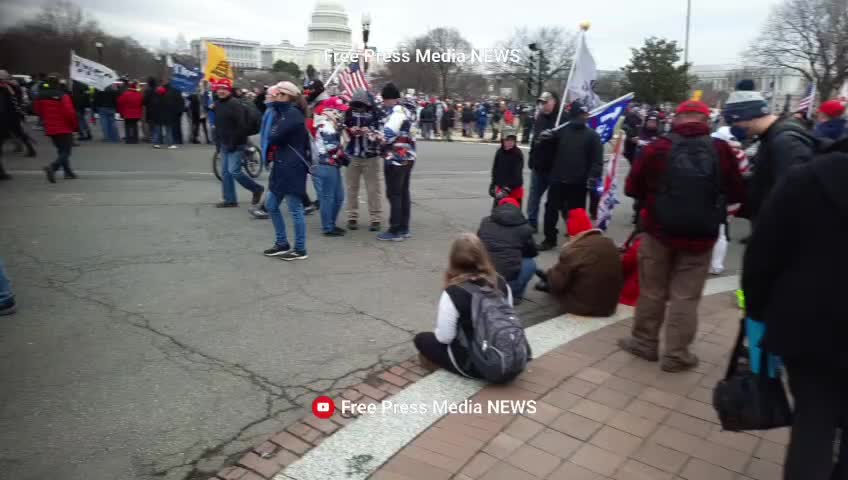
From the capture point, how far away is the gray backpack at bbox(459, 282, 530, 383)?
3.73 metres

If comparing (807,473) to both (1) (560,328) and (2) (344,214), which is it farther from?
(2) (344,214)

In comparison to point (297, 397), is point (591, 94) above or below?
above

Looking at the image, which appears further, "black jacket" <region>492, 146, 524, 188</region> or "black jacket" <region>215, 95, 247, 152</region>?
"black jacket" <region>215, 95, 247, 152</region>

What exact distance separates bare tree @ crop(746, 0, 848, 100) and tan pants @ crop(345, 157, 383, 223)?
4309 cm

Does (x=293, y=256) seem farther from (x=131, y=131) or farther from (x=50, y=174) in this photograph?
(x=131, y=131)

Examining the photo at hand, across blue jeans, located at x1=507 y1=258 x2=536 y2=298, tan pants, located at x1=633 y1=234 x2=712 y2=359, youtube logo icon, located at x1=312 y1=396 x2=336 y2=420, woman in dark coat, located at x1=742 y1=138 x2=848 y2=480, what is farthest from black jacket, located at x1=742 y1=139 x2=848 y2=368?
blue jeans, located at x1=507 y1=258 x2=536 y2=298

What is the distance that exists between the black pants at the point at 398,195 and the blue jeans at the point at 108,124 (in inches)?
521

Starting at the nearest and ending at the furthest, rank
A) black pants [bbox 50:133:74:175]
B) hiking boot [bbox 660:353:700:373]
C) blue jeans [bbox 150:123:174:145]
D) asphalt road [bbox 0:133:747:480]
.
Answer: asphalt road [bbox 0:133:747:480] < hiking boot [bbox 660:353:700:373] < black pants [bbox 50:133:74:175] < blue jeans [bbox 150:123:174:145]

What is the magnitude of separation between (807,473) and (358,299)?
3.91 m

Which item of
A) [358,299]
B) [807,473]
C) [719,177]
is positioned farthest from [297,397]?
[719,177]

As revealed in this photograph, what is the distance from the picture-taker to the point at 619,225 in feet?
30.7

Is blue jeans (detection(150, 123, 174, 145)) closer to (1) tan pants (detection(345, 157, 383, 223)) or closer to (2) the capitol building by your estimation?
(1) tan pants (detection(345, 157, 383, 223))

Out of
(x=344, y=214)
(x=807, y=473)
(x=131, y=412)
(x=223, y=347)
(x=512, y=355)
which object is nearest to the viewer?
(x=807, y=473)

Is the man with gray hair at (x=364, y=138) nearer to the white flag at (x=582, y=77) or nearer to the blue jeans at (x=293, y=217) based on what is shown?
the blue jeans at (x=293, y=217)
